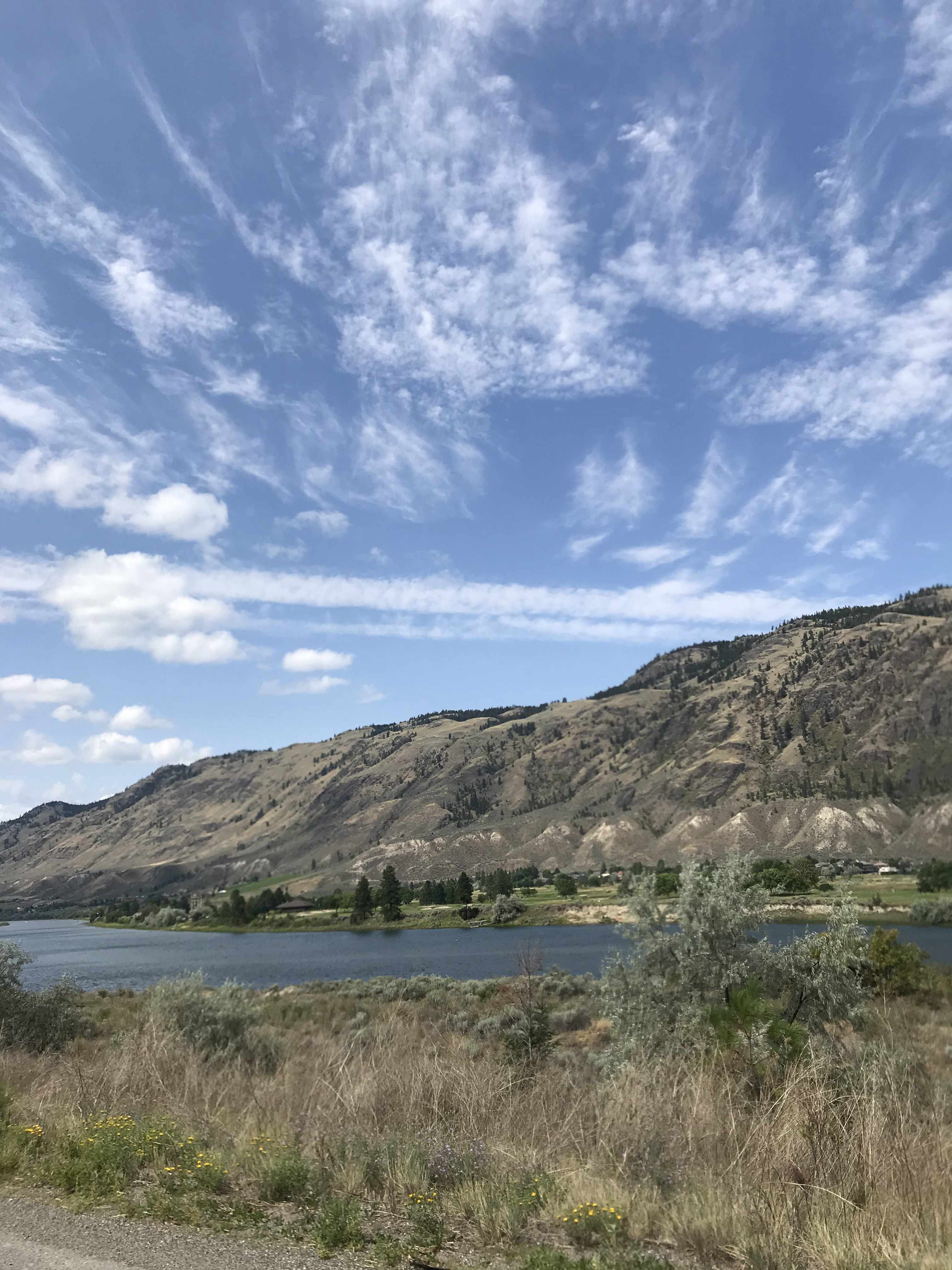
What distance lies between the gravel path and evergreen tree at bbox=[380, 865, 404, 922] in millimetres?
125835

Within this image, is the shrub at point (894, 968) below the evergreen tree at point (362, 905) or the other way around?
the other way around

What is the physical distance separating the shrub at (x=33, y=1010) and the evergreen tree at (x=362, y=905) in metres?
110

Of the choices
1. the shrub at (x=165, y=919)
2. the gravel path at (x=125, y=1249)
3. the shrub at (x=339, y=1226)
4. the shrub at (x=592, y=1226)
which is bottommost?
the shrub at (x=165, y=919)

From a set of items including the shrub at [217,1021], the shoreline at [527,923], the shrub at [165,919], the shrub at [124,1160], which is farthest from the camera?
the shrub at [165,919]

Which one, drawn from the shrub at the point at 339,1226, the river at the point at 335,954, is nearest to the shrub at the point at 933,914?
the river at the point at 335,954

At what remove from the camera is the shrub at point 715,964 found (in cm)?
1513

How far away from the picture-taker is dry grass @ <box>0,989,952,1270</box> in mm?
5027

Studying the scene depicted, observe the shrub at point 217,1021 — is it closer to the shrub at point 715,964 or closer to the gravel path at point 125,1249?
the shrub at point 715,964

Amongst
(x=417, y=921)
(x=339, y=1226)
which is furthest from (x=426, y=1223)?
(x=417, y=921)

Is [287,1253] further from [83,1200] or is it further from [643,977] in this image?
[643,977]

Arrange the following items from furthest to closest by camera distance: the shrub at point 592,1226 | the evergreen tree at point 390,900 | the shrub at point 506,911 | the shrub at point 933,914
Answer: the evergreen tree at point 390,900
the shrub at point 506,911
the shrub at point 933,914
the shrub at point 592,1226

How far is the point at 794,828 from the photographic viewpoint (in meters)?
167

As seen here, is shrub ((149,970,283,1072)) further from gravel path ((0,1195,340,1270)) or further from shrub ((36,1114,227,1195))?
gravel path ((0,1195,340,1270))

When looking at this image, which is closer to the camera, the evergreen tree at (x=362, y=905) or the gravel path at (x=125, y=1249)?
the gravel path at (x=125, y=1249)
